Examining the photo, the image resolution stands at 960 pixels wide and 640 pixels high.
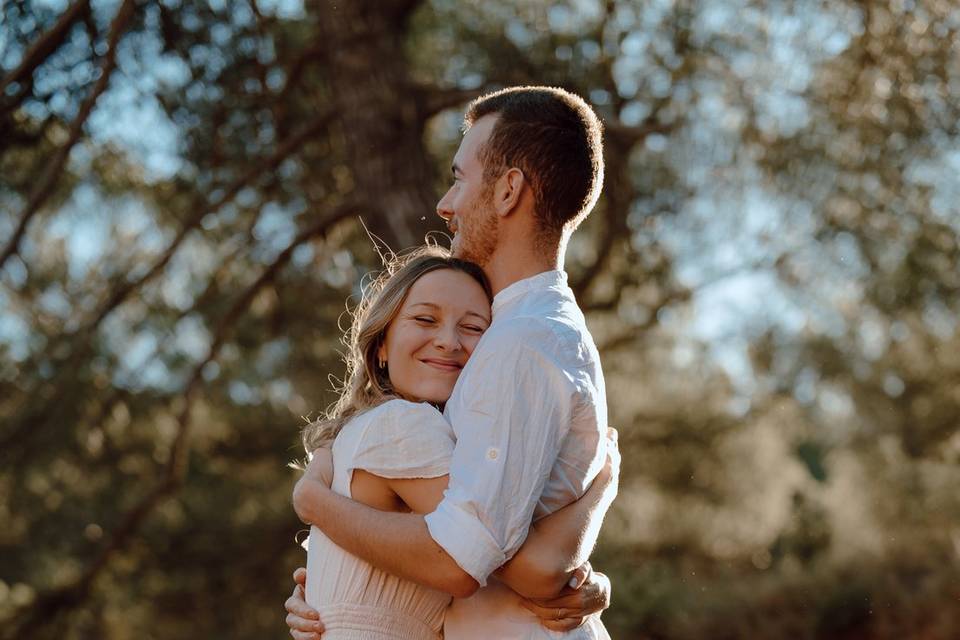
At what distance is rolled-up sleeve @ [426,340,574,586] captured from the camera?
2361 millimetres

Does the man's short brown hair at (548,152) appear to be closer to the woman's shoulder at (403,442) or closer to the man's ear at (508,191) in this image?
the man's ear at (508,191)

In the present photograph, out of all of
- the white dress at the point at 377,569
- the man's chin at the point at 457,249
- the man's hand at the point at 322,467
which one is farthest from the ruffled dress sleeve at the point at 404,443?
the man's chin at the point at 457,249

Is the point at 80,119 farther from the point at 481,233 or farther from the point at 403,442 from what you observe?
the point at 403,442

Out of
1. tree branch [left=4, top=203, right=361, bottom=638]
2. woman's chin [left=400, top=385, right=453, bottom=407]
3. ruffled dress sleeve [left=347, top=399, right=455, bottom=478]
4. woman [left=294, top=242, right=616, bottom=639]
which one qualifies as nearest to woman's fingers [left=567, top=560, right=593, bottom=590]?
woman [left=294, top=242, right=616, bottom=639]

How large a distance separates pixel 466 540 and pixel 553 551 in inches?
8.5

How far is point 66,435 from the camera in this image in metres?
7.57

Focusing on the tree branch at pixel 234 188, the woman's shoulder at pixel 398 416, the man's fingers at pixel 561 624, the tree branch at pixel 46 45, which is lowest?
the tree branch at pixel 234 188

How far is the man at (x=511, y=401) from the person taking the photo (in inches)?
93.9

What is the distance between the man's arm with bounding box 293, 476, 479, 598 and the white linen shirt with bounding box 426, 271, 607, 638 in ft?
0.10

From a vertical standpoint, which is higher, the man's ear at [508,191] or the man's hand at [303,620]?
the man's ear at [508,191]

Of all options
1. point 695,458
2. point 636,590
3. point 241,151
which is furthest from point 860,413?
point 241,151

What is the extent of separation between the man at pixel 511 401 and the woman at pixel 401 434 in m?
0.05

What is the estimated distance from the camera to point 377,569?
260 centimetres

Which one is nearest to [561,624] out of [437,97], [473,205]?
[473,205]
